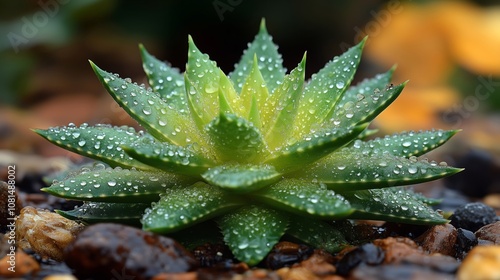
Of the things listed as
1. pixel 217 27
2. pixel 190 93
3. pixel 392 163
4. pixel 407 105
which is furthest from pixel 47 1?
pixel 392 163

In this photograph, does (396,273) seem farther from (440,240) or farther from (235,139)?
(235,139)

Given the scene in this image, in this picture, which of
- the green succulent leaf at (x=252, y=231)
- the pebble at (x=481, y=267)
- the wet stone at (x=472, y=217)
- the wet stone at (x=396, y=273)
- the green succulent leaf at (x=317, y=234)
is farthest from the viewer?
the wet stone at (x=472, y=217)

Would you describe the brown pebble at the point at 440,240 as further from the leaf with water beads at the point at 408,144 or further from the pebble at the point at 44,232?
the pebble at the point at 44,232

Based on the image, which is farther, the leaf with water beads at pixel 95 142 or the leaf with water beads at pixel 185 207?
the leaf with water beads at pixel 95 142

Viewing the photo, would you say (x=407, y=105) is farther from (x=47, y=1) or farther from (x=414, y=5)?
(x=47, y=1)

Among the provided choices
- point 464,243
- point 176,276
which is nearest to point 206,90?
point 176,276

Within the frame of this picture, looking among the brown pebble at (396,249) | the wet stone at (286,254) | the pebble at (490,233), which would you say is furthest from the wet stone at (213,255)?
the pebble at (490,233)

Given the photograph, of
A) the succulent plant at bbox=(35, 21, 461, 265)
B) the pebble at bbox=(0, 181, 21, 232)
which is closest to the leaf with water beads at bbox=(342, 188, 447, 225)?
the succulent plant at bbox=(35, 21, 461, 265)

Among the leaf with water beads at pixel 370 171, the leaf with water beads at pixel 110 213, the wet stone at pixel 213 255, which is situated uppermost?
the leaf with water beads at pixel 110 213
